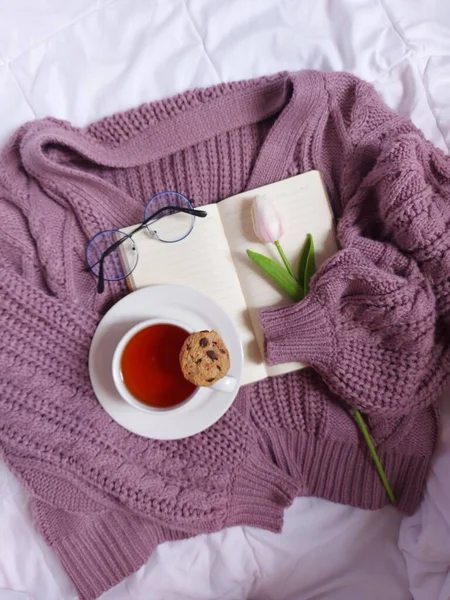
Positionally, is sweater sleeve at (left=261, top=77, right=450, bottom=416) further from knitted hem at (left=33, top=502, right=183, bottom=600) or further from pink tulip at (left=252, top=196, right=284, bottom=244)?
knitted hem at (left=33, top=502, right=183, bottom=600)

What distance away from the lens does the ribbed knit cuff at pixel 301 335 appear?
29.9 inches

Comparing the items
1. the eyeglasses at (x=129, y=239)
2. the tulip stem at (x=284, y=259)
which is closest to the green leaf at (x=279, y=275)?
the tulip stem at (x=284, y=259)

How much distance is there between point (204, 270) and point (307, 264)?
156mm

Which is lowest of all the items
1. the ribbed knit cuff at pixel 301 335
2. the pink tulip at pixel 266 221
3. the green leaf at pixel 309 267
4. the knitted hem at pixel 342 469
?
the knitted hem at pixel 342 469

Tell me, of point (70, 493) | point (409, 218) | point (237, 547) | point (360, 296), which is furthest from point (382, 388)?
point (70, 493)

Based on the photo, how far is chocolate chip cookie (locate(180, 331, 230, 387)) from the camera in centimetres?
65

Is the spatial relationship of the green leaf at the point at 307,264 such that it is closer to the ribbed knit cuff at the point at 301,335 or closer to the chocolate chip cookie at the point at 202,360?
the ribbed knit cuff at the point at 301,335

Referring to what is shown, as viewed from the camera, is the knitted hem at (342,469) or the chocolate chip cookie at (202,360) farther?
the knitted hem at (342,469)

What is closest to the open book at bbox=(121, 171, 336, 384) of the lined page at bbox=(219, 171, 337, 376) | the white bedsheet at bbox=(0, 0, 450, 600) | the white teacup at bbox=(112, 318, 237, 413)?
the lined page at bbox=(219, 171, 337, 376)

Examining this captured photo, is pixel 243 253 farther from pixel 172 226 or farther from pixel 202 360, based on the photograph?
pixel 202 360

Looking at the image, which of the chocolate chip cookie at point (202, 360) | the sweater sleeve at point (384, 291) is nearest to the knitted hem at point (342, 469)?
the sweater sleeve at point (384, 291)

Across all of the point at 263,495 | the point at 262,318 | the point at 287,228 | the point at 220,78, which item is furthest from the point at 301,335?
the point at 220,78

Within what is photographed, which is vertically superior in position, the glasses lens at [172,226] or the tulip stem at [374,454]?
the glasses lens at [172,226]

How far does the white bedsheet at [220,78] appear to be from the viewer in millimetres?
840
